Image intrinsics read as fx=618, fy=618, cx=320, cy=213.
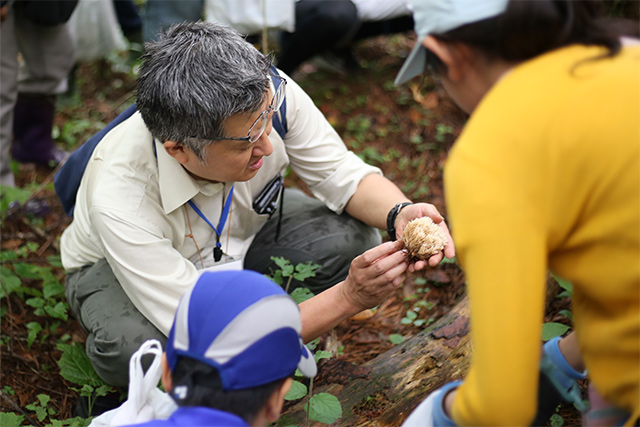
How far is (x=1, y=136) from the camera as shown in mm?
3643

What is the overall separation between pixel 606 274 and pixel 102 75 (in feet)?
16.4

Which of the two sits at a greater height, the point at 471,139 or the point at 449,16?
the point at 449,16

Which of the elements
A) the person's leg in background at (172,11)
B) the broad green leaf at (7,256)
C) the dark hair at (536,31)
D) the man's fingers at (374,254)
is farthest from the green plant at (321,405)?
the person's leg in background at (172,11)

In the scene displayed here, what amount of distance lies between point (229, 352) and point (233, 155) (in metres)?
0.92

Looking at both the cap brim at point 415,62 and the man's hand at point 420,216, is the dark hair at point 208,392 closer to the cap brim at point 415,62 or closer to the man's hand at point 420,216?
the cap brim at point 415,62

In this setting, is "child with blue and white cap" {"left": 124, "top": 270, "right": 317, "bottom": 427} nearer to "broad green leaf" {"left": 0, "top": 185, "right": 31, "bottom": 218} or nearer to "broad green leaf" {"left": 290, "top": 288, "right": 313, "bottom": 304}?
"broad green leaf" {"left": 290, "top": 288, "right": 313, "bottom": 304}

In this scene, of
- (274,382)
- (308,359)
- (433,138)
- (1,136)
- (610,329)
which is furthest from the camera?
(433,138)

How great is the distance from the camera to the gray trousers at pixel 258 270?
2.26 m

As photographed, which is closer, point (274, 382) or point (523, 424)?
point (523, 424)

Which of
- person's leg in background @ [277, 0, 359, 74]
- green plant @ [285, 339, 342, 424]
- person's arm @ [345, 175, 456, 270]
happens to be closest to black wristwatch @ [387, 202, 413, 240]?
person's arm @ [345, 175, 456, 270]

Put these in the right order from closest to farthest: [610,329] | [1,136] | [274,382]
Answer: [610,329], [274,382], [1,136]

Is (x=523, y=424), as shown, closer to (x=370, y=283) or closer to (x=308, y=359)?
(x=308, y=359)

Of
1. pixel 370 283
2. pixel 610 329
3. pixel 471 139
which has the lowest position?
pixel 370 283

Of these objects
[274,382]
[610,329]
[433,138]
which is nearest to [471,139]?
[610,329]
